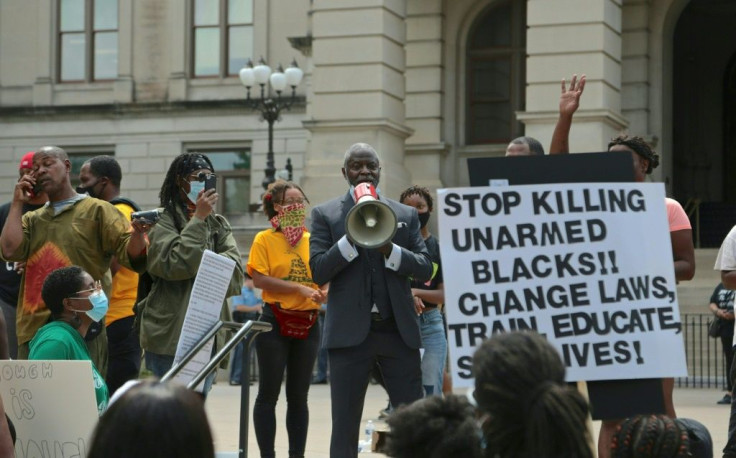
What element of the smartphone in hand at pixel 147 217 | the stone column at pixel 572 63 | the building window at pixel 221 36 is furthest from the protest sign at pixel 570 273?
the building window at pixel 221 36

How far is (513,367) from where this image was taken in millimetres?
4008

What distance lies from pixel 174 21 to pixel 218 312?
33039mm

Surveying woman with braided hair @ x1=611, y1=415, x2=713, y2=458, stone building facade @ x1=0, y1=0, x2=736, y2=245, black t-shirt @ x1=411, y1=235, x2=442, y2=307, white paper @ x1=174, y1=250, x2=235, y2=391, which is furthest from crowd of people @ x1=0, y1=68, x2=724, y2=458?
stone building facade @ x1=0, y1=0, x2=736, y2=245

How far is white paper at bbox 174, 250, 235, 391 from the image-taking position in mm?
7441

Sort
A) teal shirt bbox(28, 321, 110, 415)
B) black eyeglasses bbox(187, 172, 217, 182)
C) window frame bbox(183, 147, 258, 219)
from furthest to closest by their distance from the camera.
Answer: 1. window frame bbox(183, 147, 258, 219)
2. black eyeglasses bbox(187, 172, 217, 182)
3. teal shirt bbox(28, 321, 110, 415)

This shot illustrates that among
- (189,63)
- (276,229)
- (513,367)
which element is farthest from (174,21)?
(513,367)

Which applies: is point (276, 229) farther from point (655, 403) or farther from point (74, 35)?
point (74, 35)

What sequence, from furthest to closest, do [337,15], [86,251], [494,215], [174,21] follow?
[174,21] < [337,15] < [86,251] < [494,215]

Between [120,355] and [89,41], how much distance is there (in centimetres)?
3305

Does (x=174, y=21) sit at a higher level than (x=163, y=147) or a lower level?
higher

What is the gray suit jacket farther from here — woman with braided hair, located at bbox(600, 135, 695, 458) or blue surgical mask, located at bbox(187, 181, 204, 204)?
woman with braided hair, located at bbox(600, 135, 695, 458)

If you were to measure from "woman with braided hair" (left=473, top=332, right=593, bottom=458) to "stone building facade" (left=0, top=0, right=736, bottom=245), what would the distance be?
19572mm

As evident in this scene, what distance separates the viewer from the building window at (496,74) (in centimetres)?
2967

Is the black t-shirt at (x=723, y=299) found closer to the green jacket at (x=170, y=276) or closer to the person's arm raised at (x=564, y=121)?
the person's arm raised at (x=564, y=121)
